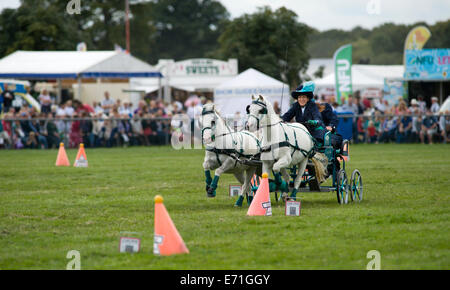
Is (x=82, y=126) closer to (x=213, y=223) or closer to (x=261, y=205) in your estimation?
(x=261, y=205)

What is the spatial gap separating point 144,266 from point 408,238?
11.5ft

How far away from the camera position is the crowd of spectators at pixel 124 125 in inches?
1158

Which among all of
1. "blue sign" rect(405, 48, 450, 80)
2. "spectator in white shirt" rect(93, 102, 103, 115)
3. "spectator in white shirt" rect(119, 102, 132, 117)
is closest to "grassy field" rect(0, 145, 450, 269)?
"spectator in white shirt" rect(93, 102, 103, 115)

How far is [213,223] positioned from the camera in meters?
10.4

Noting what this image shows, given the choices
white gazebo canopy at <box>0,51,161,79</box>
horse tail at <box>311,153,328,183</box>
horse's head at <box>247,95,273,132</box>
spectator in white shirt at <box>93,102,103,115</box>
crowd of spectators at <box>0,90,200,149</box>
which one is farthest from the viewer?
white gazebo canopy at <box>0,51,161,79</box>

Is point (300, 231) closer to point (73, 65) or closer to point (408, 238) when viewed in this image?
point (408, 238)

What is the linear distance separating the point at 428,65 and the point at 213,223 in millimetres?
27459

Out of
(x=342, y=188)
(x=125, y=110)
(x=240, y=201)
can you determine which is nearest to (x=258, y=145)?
(x=240, y=201)

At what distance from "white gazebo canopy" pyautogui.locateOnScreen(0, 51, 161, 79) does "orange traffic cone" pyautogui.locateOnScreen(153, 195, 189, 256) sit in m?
26.4

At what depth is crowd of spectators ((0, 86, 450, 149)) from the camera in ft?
96.5

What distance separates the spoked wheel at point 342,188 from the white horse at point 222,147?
1.54 meters

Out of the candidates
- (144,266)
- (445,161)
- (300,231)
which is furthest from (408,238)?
(445,161)

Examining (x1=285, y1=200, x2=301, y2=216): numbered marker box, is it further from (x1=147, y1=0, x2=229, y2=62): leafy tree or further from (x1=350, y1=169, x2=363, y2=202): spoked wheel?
(x1=147, y1=0, x2=229, y2=62): leafy tree

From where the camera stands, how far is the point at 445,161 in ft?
70.6
